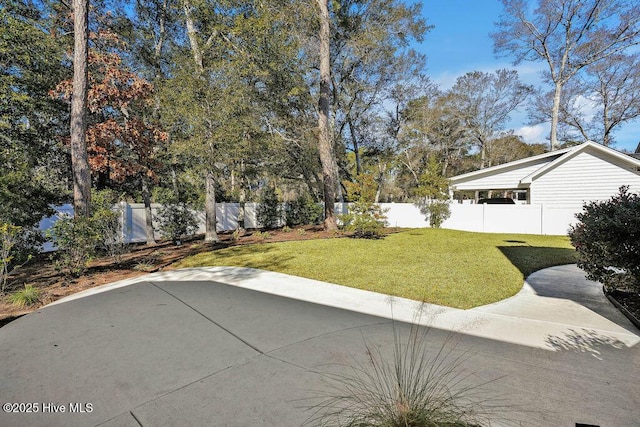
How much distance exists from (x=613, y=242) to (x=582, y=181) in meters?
12.9

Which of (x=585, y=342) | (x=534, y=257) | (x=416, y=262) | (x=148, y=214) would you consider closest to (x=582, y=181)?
(x=534, y=257)

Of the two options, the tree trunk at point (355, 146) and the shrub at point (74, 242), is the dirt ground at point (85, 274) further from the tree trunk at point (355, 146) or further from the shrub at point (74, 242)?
the tree trunk at point (355, 146)

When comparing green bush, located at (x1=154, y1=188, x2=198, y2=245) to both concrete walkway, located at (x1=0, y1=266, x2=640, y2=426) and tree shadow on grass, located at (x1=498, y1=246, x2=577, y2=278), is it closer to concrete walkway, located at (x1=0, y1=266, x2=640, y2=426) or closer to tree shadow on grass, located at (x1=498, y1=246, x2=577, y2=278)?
concrete walkway, located at (x1=0, y1=266, x2=640, y2=426)

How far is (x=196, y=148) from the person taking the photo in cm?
949

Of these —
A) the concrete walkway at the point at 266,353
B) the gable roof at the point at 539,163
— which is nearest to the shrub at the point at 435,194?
the gable roof at the point at 539,163

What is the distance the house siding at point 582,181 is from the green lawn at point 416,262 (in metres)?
3.75

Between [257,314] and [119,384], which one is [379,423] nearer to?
[119,384]

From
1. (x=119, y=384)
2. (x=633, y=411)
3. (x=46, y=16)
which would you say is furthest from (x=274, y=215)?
(x=633, y=411)

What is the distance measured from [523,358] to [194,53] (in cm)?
1203

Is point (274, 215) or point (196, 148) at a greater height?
point (196, 148)

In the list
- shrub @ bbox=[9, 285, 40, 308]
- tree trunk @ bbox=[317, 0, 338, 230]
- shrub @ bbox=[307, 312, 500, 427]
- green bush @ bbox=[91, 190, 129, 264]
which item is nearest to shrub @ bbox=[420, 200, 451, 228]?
tree trunk @ bbox=[317, 0, 338, 230]

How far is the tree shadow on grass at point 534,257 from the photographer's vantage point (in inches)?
289

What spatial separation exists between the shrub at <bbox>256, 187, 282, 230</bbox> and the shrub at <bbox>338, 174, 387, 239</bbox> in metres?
6.33

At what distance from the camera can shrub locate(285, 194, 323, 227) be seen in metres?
17.3
